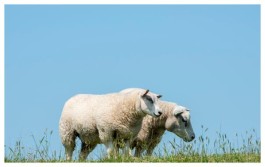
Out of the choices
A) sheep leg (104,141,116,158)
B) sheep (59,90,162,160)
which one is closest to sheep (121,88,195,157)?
sheep (59,90,162,160)

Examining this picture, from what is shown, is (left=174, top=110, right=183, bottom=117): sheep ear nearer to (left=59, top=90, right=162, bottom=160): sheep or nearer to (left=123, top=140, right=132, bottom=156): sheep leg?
(left=59, top=90, right=162, bottom=160): sheep

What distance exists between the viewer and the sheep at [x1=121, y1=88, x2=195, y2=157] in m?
21.8

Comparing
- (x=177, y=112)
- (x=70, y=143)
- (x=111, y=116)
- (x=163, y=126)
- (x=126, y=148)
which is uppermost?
(x=177, y=112)

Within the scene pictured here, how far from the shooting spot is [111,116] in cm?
2011

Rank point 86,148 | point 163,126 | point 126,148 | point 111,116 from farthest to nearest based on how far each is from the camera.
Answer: point 163,126
point 86,148
point 111,116
point 126,148

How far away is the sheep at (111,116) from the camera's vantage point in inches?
787

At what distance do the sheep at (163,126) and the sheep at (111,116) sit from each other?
944mm

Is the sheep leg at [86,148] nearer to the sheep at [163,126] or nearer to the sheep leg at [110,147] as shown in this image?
the sheep at [163,126]

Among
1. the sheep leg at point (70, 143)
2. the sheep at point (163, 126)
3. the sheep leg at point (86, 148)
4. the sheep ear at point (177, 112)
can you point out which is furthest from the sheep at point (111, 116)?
the sheep ear at point (177, 112)

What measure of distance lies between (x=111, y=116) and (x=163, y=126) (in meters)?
2.68

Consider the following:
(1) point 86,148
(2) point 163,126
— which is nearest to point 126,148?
(1) point 86,148

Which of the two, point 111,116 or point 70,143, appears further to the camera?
point 70,143

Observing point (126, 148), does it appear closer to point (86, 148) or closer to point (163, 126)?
point (86, 148)

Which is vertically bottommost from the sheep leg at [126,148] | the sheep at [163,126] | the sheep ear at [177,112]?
the sheep leg at [126,148]
